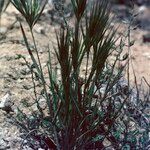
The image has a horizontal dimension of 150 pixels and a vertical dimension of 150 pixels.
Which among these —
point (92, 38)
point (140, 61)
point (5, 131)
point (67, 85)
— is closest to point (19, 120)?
point (5, 131)

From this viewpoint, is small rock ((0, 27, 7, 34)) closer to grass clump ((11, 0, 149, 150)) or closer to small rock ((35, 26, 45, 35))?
small rock ((35, 26, 45, 35))

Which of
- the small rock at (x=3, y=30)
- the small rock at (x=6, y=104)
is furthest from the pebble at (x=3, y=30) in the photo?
the small rock at (x=6, y=104)

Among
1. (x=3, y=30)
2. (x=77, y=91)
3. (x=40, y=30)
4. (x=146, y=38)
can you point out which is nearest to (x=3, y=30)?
(x=3, y=30)

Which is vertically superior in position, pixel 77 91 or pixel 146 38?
pixel 146 38

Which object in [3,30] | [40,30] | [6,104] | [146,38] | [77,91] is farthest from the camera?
[146,38]

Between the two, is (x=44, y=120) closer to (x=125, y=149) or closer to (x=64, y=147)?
(x=64, y=147)

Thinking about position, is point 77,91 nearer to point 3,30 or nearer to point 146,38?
point 3,30

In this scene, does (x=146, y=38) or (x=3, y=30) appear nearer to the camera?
(x=3, y=30)

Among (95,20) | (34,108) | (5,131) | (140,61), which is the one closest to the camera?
(95,20)
